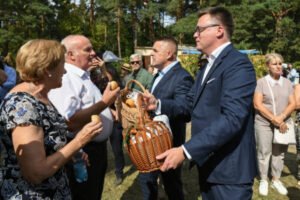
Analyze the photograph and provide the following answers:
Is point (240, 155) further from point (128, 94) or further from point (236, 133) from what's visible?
point (128, 94)

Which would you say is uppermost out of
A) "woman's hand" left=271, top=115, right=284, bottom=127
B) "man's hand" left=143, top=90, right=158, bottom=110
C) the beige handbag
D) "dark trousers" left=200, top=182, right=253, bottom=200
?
"man's hand" left=143, top=90, right=158, bottom=110

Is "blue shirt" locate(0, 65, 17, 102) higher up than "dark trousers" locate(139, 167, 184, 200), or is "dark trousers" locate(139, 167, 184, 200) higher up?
"blue shirt" locate(0, 65, 17, 102)

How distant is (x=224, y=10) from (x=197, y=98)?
2.55 ft

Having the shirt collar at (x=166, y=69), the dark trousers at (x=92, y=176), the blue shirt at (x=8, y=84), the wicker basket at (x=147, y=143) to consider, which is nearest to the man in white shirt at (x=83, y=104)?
the dark trousers at (x=92, y=176)

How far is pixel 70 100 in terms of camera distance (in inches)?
95.4

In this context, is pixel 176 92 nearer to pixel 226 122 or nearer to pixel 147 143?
pixel 147 143

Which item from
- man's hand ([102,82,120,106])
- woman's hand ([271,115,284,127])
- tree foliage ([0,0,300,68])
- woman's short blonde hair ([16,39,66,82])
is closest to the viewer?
woman's short blonde hair ([16,39,66,82])

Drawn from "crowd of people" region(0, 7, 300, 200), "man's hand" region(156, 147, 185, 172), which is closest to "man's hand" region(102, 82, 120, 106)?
"crowd of people" region(0, 7, 300, 200)

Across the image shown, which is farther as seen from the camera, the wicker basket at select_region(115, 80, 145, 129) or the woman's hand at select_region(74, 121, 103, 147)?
the wicker basket at select_region(115, 80, 145, 129)

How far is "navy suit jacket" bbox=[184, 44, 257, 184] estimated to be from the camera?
1.75 meters

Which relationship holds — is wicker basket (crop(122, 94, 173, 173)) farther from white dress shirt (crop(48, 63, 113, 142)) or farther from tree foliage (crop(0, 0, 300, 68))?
tree foliage (crop(0, 0, 300, 68))

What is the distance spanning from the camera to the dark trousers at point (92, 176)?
9.05ft

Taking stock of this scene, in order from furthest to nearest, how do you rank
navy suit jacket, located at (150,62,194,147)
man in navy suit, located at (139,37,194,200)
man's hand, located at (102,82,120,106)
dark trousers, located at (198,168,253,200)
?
man in navy suit, located at (139,37,194,200)
navy suit jacket, located at (150,62,194,147)
man's hand, located at (102,82,120,106)
dark trousers, located at (198,168,253,200)

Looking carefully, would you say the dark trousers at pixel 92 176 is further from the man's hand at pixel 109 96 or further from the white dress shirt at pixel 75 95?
the man's hand at pixel 109 96
